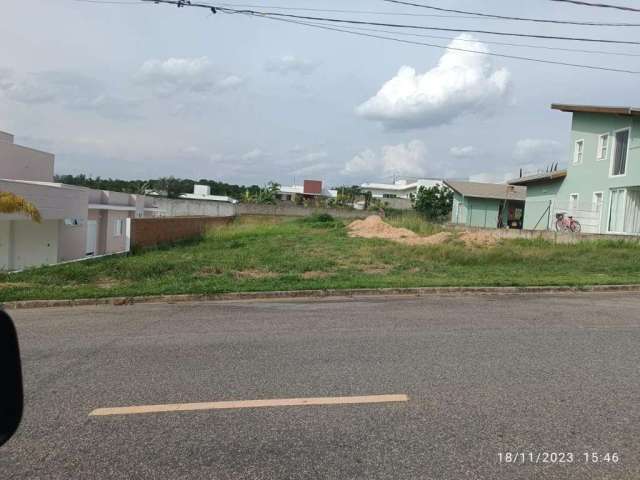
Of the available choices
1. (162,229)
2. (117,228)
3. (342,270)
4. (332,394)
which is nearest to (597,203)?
(342,270)

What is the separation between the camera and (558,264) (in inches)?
660

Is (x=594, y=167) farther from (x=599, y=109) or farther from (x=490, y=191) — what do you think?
(x=490, y=191)

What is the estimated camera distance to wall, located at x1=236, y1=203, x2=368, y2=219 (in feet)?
170

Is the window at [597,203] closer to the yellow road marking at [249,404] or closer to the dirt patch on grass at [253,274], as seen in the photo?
the dirt patch on grass at [253,274]

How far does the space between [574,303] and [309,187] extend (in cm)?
8080

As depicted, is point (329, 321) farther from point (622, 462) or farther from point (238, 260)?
point (238, 260)

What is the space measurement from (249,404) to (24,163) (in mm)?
30507

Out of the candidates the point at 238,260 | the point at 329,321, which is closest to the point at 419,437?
the point at 329,321

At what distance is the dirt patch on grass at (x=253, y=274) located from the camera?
1364 cm

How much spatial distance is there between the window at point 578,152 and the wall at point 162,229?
22.1 m

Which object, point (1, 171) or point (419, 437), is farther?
point (1, 171)

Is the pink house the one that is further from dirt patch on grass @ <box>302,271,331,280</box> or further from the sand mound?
dirt patch on grass @ <box>302,271,331,280</box>

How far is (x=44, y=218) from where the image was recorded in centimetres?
2423

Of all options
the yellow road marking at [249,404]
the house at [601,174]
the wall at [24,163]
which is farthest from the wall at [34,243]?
the house at [601,174]
